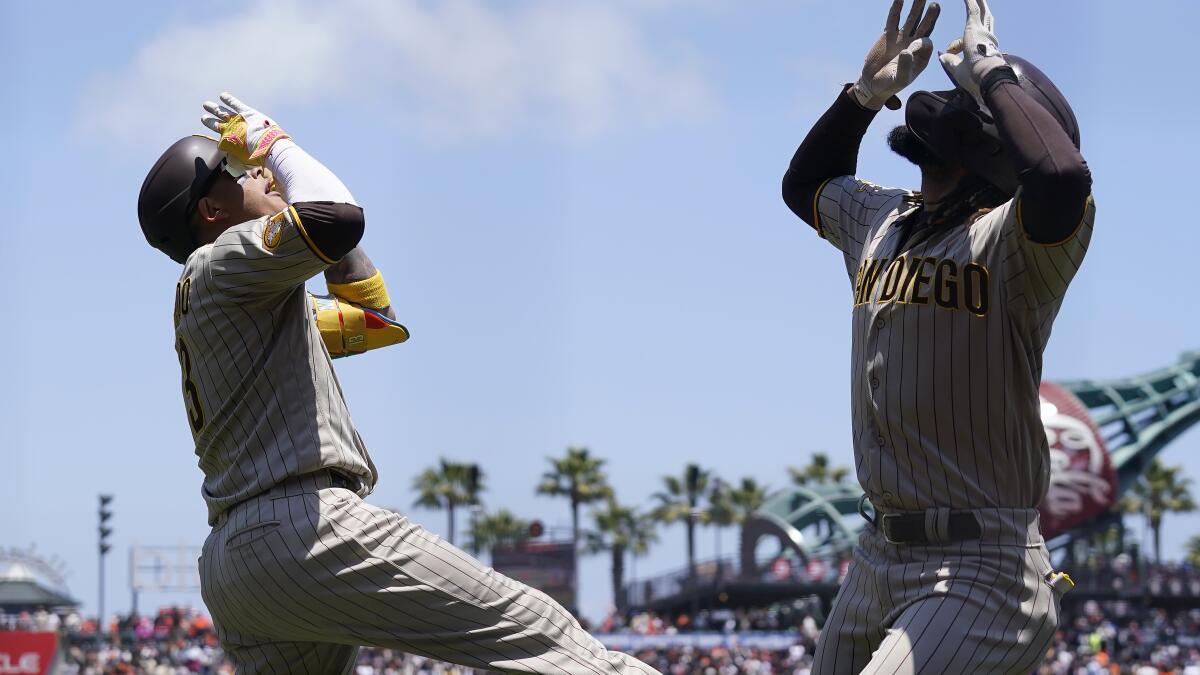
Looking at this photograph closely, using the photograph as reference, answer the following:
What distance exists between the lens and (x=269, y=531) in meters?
4.46

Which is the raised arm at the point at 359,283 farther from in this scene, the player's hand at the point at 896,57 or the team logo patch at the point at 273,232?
the player's hand at the point at 896,57

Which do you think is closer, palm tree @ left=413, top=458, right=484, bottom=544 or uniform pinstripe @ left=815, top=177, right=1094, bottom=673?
uniform pinstripe @ left=815, top=177, right=1094, bottom=673

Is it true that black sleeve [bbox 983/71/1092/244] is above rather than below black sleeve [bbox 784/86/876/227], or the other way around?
below

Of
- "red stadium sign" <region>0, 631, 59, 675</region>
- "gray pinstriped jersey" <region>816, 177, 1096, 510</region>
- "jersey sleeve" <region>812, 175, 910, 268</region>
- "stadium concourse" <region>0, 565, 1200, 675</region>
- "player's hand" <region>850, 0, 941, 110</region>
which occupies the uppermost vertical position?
"player's hand" <region>850, 0, 941, 110</region>

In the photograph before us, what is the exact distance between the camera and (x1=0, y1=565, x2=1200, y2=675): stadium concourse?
33.1 m

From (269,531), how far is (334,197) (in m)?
0.96

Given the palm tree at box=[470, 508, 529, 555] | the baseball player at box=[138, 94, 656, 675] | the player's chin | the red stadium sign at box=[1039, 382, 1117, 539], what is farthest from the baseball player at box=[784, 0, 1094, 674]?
the palm tree at box=[470, 508, 529, 555]

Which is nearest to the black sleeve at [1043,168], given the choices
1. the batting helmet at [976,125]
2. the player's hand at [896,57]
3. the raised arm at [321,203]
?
the batting helmet at [976,125]

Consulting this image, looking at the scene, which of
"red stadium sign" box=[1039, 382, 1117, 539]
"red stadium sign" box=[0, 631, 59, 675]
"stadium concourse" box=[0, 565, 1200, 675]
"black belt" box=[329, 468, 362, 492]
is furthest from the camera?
"red stadium sign" box=[1039, 382, 1117, 539]

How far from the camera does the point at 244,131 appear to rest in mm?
4852

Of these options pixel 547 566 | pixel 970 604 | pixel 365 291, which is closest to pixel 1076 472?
pixel 547 566

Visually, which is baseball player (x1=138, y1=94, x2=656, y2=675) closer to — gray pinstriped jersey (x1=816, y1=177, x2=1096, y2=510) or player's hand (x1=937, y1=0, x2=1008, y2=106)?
gray pinstriped jersey (x1=816, y1=177, x2=1096, y2=510)

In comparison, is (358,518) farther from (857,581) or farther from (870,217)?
(870,217)

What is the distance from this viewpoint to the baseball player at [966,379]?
13.8 feet
